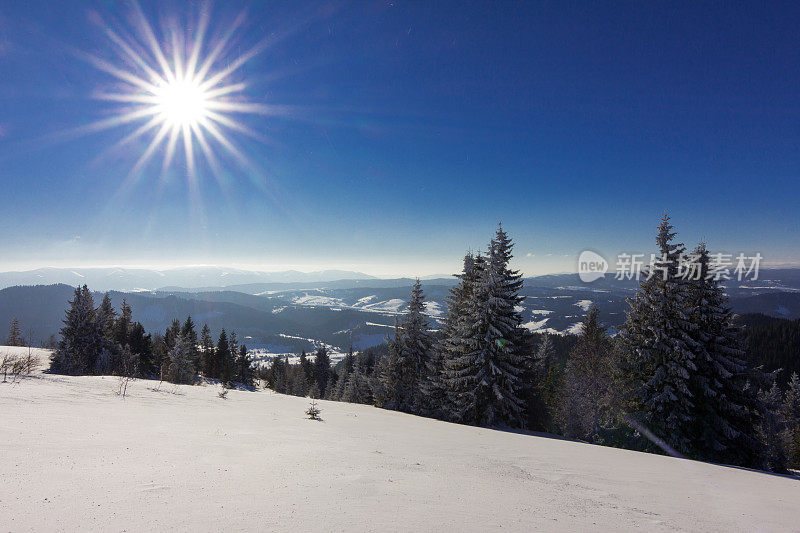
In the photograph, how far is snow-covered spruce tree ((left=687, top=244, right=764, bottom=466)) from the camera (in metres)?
16.3

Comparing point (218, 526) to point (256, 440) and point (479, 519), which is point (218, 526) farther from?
point (256, 440)

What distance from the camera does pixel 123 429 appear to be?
19.2 ft

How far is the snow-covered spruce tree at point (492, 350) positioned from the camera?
736 inches

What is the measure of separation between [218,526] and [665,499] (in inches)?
260

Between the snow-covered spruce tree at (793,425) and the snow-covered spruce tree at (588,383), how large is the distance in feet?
73.1

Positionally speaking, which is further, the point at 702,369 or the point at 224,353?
the point at 224,353

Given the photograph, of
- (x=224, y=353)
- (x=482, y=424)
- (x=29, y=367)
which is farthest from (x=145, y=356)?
(x=482, y=424)

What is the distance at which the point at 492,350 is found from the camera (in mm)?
19078

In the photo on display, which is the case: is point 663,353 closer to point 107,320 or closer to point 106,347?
point 106,347

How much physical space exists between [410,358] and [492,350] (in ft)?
22.9

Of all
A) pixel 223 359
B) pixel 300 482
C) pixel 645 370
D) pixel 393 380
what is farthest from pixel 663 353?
pixel 223 359

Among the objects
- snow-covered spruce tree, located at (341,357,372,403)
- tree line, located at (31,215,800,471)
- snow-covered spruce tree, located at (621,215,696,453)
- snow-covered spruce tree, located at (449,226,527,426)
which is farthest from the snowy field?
snow-covered spruce tree, located at (341,357,372,403)

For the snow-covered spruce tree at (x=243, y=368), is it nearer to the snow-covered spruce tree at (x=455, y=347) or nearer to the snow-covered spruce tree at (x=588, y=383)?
the snow-covered spruce tree at (x=455, y=347)

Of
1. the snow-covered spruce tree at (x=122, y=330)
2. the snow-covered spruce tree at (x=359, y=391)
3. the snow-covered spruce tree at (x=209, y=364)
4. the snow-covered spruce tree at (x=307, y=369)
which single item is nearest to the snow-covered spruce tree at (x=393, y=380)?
the snow-covered spruce tree at (x=359, y=391)
